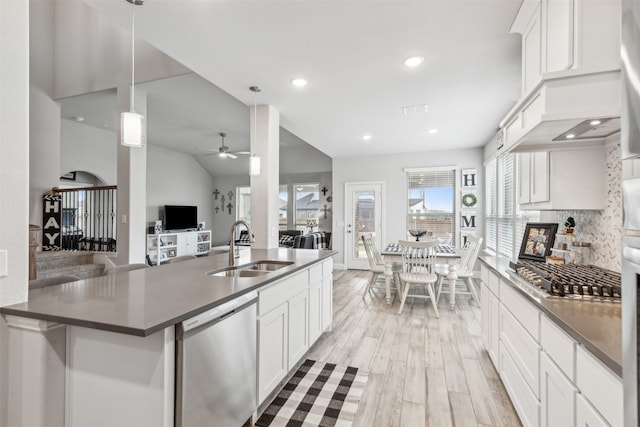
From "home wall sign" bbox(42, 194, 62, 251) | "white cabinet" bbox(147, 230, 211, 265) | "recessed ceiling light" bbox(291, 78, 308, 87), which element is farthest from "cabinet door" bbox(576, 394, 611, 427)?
"white cabinet" bbox(147, 230, 211, 265)

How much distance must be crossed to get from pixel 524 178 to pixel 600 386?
1.94 m

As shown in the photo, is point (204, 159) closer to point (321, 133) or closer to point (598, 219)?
point (321, 133)

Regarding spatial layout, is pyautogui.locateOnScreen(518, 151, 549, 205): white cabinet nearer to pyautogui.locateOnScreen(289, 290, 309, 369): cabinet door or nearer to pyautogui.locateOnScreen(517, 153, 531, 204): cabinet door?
pyautogui.locateOnScreen(517, 153, 531, 204): cabinet door

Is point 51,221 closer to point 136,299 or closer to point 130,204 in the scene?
point 130,204

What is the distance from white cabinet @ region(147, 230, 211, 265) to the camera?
7.53 meters

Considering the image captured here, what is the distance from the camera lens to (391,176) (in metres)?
6.90

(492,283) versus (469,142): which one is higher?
(469,142)

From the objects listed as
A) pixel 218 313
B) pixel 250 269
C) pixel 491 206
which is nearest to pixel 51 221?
pixel 250 269

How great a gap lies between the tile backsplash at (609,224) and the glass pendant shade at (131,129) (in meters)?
3.12

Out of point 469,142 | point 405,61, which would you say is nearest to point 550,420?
point 405,61

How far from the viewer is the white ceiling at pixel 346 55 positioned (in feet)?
6.75

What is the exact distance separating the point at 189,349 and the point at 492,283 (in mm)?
2306

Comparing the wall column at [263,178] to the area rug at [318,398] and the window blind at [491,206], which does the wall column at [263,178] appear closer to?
the area rug at [318,398]

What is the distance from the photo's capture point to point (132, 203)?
13.6 feet
